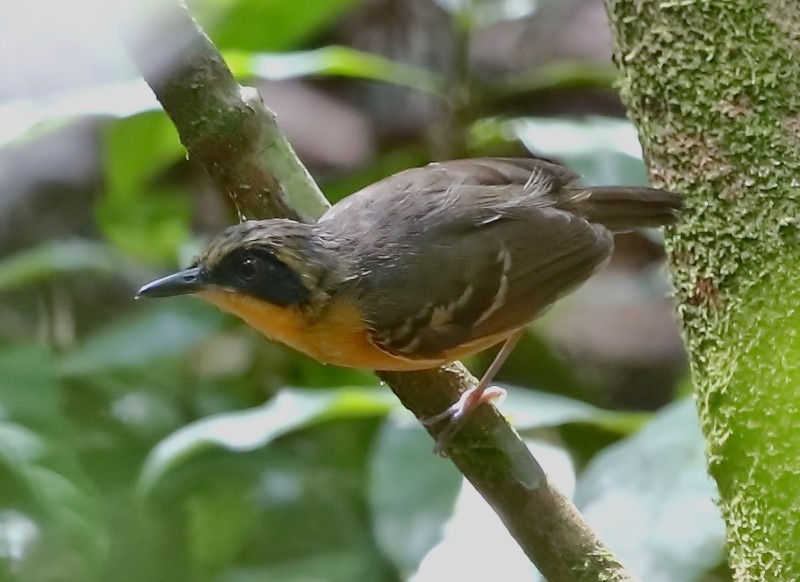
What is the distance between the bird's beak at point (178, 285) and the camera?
1.62 metres

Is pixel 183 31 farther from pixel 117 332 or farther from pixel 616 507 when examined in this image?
pixel 117 332

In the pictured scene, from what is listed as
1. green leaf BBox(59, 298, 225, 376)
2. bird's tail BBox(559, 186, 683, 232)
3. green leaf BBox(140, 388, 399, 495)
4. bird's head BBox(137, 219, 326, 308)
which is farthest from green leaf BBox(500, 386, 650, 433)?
green leaf BBox(59, 298, 225, 376)

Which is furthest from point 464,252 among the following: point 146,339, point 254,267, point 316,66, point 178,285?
point 146,339

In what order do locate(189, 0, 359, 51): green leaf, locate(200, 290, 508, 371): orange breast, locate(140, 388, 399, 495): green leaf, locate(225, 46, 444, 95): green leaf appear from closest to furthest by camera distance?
locate(200, 290, 508, 371): orange breast, locate(140, 388, 399, 495): green leaf, locate(225, 46, 444, 95): green leaf, locate(189, 0, 359, 51): green leaf

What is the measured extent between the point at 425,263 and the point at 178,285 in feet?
1.34

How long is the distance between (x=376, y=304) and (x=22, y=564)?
102cm

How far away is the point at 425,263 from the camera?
1772 millimetres

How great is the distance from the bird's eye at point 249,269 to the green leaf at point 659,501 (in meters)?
0.70

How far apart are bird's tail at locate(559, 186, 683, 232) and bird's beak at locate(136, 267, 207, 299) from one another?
0.66 meters

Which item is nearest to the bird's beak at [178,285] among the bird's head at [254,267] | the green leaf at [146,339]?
the bird's head at [254,267]

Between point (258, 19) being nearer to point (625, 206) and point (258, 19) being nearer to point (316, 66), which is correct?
point (316, 66)

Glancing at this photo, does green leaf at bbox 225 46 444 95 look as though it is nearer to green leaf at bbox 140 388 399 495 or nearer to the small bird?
the small bird

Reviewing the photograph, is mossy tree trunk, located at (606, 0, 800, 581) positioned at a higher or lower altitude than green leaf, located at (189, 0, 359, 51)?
lower

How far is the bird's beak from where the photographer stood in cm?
162
